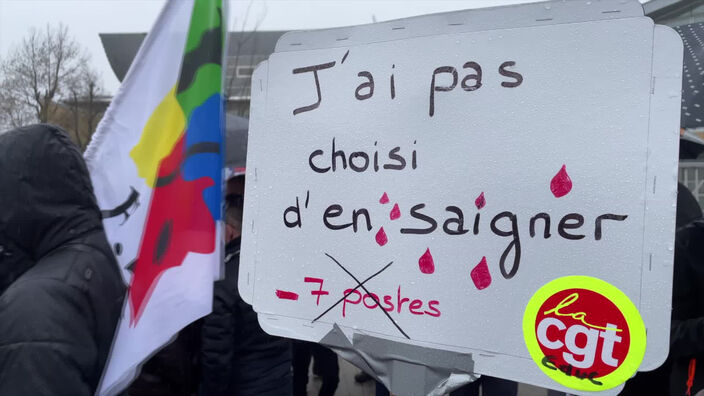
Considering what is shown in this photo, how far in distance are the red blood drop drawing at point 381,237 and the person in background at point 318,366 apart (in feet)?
9.28

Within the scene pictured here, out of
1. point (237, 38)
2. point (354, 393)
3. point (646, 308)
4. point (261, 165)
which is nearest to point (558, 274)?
point (646, 308)

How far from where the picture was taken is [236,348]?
102 inches

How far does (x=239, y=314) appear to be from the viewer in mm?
2520

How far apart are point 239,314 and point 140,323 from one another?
40.5 inches

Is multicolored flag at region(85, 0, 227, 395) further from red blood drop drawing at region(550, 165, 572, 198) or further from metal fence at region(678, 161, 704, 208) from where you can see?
metal fence at region(678, 161, 704, 208)

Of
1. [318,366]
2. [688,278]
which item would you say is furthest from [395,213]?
[318,366]

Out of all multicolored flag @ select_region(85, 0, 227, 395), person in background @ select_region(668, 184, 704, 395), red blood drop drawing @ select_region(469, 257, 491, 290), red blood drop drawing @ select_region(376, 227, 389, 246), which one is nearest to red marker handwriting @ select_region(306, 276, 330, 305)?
red blood drop drawing @ select_region(376, 227, 389, 246)

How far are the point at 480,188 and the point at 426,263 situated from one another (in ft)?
0.61

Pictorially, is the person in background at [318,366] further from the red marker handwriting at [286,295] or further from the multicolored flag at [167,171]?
the red marker handwriting at [286,295]

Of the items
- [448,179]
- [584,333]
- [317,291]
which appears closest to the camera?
[584,333]

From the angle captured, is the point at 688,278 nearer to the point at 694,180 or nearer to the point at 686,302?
the point at 686,302

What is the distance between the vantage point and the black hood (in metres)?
1.42

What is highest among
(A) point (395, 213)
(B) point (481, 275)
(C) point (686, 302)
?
(A) point (395, 213)

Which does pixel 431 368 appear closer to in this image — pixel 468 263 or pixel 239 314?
pixel 468 263
